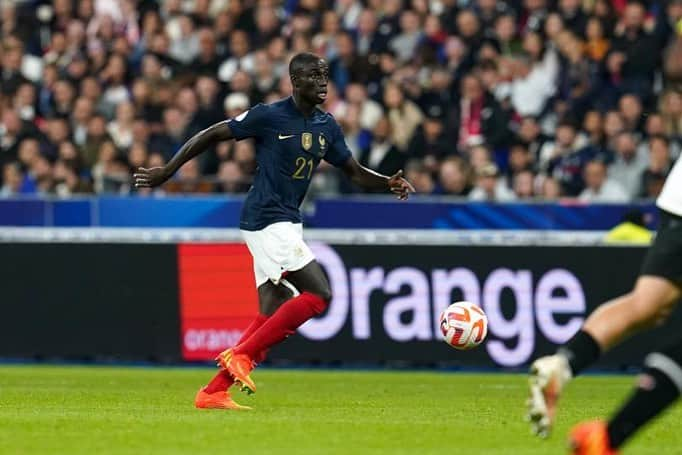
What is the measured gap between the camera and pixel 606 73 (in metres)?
20.9

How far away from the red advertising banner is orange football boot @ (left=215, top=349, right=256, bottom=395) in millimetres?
6544

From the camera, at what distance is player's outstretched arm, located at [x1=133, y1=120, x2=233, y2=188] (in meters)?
11.4

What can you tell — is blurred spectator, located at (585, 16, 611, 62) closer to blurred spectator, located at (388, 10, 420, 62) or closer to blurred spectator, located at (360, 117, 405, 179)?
blurred spectator, located at (388, 10, 420, 62)

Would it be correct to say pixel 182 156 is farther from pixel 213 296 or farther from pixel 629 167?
Answer: pixel 629 167

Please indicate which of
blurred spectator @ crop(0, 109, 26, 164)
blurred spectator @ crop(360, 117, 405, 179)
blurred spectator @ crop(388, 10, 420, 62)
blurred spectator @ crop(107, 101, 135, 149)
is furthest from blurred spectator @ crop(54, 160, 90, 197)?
blurred spectator @ crop(388, 10, 420, 62)

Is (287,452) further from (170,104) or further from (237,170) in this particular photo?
(170,104)

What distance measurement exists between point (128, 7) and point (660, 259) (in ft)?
60.3

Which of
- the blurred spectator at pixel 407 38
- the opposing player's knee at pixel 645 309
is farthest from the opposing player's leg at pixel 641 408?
the blurred spectator at pixel 407 38

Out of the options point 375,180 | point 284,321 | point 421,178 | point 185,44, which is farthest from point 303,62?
point 185,44

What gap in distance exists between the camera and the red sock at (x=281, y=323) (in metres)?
11.5

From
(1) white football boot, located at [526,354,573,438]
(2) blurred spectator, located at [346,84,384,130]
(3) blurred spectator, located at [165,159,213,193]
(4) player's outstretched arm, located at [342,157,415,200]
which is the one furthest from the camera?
(2) blurred spectator, located at [346,84,384,130]

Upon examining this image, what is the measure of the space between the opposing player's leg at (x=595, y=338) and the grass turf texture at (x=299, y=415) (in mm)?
1019

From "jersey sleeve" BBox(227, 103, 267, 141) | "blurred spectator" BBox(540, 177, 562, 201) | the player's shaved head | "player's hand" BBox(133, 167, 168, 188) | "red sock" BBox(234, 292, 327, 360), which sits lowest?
"blurred spectator" BBox(540, 177, 562, 201)

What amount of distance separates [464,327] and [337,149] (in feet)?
6.29
